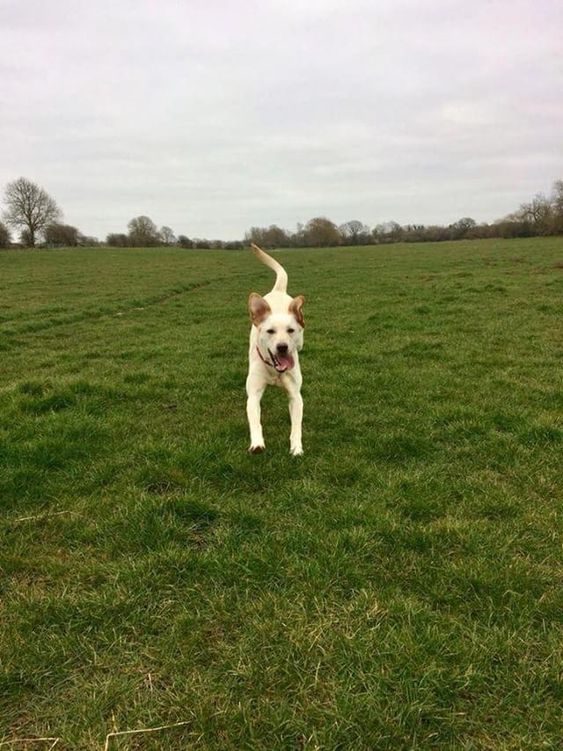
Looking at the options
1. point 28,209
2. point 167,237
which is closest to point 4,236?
point 28,209

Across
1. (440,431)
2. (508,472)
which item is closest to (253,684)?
(508,472)

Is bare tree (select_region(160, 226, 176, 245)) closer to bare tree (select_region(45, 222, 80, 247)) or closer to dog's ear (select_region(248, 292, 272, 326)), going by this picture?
bare tree (select_region(45, 222, 80, 247))

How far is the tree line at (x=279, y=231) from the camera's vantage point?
77125 mm

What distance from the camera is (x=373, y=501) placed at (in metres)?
4.45

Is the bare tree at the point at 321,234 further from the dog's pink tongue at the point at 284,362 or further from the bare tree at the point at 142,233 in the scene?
the dog's pink tongue at the point at 284,362

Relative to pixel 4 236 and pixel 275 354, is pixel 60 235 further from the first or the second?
pixel 275 354

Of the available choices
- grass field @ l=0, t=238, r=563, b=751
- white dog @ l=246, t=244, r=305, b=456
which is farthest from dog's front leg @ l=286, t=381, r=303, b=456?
grass field @ l=0, t=238, r=563, b=751

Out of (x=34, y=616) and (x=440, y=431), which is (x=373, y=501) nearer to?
(x=440, y=431)

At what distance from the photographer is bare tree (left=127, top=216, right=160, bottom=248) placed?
307 ft

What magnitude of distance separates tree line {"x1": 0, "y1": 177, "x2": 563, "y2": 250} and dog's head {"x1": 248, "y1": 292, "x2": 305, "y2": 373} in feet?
237

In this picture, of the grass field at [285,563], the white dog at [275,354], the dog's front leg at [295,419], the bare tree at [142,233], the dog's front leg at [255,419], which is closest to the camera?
the grass field at [285,563]

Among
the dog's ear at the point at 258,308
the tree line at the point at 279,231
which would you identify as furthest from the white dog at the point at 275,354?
the tree line at the point at 279,231

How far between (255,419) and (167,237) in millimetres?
108417

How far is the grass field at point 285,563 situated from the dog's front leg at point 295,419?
13 cm
